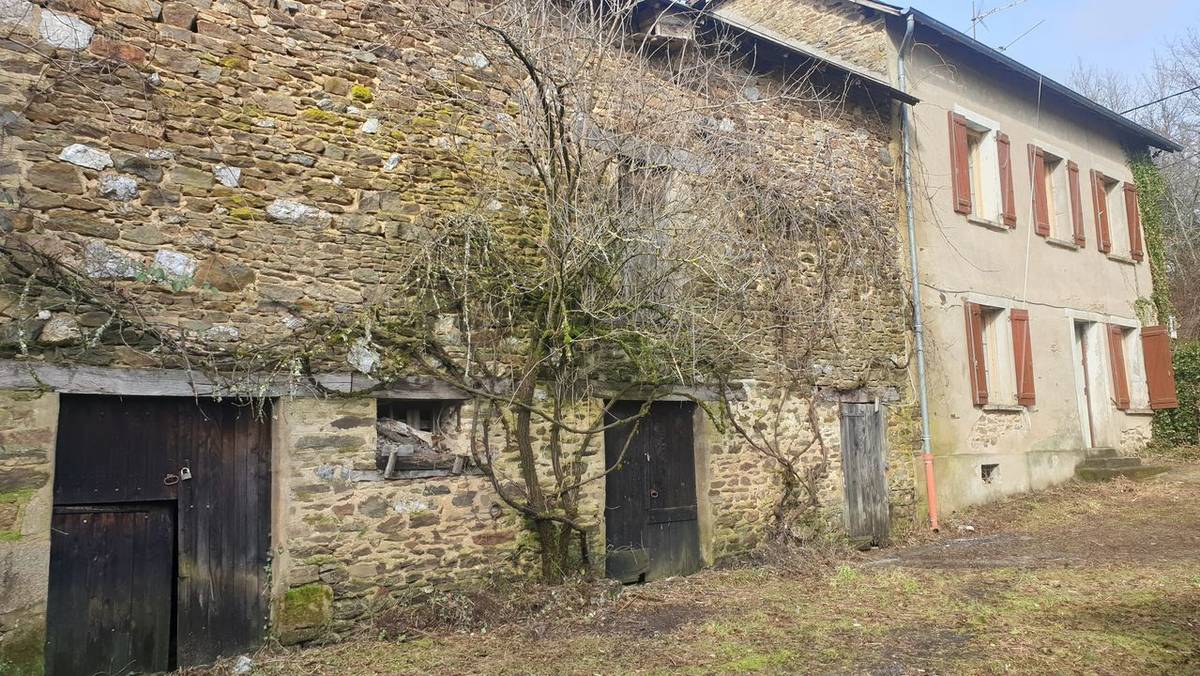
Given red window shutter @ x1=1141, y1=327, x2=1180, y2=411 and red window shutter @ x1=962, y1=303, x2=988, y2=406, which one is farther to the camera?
red window shutter @ x1=1141, y1=327, x2=1180, y2=411

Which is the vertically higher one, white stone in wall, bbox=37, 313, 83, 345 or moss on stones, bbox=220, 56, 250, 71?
moss on stones, bbox=220, 56, 250, 71

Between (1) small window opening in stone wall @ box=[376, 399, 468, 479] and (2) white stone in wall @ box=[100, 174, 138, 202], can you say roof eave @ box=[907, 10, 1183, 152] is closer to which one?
(1) small window opening in stone wall @ box=[376, 399, 468, 479]

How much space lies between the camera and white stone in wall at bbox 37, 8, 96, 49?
16.5 ft

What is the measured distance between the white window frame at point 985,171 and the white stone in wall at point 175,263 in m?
9.50

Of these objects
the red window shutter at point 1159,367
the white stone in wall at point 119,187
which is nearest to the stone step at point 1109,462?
the red window shutter at point 1159,367

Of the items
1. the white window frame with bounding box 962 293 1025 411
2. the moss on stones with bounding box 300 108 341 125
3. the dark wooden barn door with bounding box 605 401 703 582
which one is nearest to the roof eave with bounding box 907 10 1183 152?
the white window frame with bounding box 962 293 1025 411

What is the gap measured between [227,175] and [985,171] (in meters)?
9.61

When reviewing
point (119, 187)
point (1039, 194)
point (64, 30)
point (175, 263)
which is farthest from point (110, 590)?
point (1039, 194)

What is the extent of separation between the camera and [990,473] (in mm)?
10680

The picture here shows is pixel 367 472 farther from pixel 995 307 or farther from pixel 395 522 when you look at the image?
pixel 995 307

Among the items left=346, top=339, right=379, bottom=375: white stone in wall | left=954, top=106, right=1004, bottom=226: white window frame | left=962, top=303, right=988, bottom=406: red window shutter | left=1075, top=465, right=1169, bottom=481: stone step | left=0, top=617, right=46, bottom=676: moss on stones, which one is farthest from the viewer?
left=1075, top=465, right=1169, bottom=481: stone step

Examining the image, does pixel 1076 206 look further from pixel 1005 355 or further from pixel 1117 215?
pixel 1005 355

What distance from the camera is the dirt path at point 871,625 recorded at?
4895 mm

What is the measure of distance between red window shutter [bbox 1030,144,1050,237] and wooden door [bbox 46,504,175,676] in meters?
11.3
